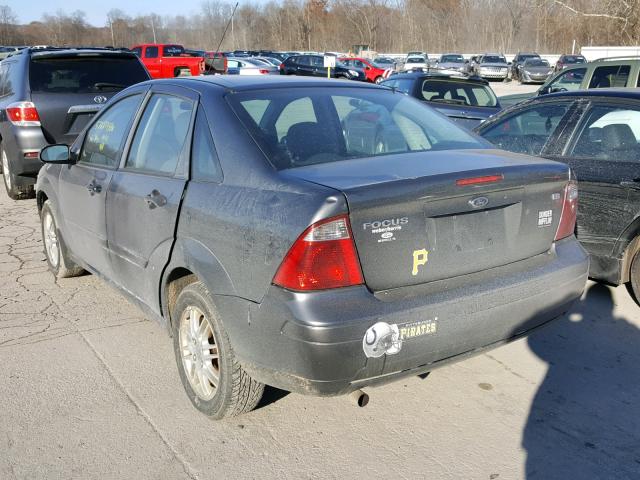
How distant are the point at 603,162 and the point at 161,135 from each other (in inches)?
125

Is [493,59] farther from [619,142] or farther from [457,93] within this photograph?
[619,142]

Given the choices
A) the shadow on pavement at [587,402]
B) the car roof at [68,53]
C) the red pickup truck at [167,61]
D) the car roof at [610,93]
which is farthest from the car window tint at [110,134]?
the red pickup truck at [167,61]

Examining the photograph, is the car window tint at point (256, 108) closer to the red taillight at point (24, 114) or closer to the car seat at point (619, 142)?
the car seat at point (619, 142)

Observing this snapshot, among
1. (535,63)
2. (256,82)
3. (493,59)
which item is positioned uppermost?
(493,59)

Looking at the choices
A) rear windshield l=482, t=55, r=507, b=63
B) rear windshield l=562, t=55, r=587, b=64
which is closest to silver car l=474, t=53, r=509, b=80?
rear windshield l=482, t=55, r=507, b=63

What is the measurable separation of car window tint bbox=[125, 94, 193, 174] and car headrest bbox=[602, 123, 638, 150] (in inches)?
125

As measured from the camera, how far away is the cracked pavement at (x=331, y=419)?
3.06m

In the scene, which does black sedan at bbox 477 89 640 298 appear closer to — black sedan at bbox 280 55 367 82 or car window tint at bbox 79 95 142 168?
Answer: car window tint at bbox 79 95 142 168

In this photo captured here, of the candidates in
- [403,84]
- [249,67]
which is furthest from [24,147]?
[249,67]

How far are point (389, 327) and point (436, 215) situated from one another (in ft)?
1.78

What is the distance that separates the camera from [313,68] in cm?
3359

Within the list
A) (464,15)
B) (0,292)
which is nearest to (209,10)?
(464,15)

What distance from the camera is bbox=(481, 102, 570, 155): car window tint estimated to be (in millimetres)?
5441

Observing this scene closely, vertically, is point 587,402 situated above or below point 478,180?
below
